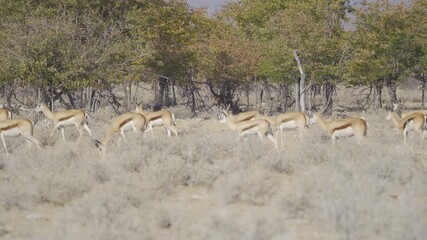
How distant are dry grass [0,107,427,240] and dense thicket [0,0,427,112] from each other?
Answer: 7.83 meters

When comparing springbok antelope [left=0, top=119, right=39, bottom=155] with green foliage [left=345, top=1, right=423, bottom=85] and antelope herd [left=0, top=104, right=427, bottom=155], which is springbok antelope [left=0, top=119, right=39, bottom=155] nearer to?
antelope herd [left=0, top=104, right=427, bottom=155]

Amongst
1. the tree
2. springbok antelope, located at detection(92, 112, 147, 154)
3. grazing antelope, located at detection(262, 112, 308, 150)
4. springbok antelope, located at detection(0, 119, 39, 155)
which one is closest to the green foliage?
the tree

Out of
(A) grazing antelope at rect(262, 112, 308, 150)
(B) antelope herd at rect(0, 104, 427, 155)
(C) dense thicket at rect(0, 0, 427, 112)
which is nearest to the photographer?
(B) antelope herd at rect(0, 104, 427, 155)

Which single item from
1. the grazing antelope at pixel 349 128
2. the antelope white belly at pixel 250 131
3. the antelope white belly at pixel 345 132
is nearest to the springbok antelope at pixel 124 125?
the antelope white belly at pixel 250 131

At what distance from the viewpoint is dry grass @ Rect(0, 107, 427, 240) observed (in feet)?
22.6

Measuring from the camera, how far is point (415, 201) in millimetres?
8570

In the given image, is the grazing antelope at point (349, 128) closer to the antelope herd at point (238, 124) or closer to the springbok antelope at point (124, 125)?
the antelope herd at point (238, 124)

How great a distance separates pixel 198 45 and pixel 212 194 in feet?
66.4

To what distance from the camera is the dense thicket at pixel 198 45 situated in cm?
1961

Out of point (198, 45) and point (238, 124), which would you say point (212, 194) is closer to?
point (238, 124)

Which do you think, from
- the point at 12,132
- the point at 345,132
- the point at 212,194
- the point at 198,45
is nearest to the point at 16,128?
the point at 12,132

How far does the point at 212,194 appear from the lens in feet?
29.0

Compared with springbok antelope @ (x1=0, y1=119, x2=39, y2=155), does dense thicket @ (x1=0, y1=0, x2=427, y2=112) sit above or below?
above

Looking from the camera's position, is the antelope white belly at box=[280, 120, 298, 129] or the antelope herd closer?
the antelope herd
